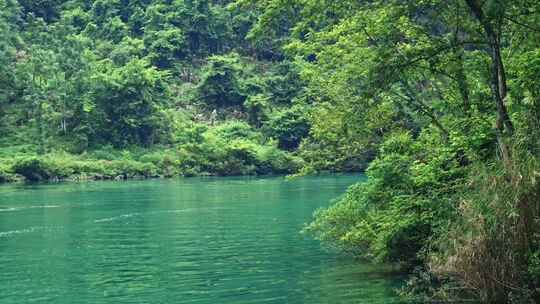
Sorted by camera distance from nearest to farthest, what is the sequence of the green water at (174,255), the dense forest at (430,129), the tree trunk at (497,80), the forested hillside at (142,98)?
the dense forest at (430,129)
the tree trunk at (497,80)
the green water at (174,255)
the forested hillside at (142,98)

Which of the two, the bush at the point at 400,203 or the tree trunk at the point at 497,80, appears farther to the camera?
the bush at the point at 400,203

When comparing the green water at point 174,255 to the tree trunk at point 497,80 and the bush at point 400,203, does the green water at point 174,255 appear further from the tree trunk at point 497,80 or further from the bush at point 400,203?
the tree trunk at point 497,80

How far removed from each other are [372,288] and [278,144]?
238ft

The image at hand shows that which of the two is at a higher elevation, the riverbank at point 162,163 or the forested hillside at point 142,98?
the forested hillside at point 142,98

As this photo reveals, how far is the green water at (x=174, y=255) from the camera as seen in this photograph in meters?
19.5

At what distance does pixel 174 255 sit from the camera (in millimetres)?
26484

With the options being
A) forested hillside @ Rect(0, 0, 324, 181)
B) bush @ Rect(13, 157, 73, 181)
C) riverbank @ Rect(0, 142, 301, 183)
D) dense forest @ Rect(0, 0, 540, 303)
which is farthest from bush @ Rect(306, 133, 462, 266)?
riverbank @ Rect(0, 142, 301, 183)

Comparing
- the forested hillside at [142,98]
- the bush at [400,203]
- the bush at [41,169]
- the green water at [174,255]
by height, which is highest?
the forested hillside at [142,98]

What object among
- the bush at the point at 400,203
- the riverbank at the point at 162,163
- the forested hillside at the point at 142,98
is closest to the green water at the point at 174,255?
the bush at the point at 400,203

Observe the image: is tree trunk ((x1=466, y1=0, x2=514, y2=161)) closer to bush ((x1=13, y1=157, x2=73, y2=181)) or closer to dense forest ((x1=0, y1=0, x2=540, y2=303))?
dense forest ((x1=0, y1=0, x2=540, y2=303))

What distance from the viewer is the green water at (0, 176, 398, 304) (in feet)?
64.1

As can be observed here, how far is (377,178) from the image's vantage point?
2069cm

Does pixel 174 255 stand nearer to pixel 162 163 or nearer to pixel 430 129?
pixel 430 129

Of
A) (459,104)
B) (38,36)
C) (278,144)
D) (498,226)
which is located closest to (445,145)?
(459,104)
